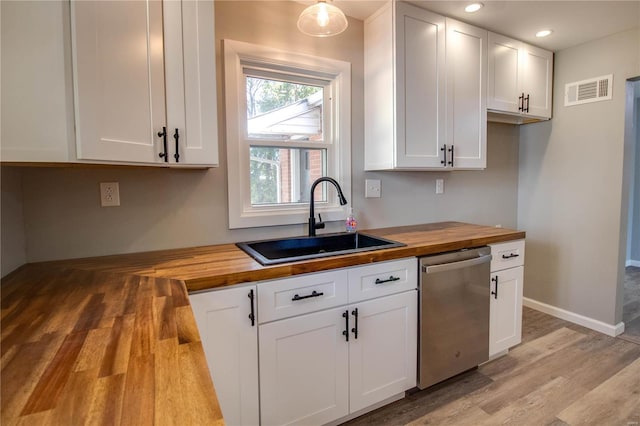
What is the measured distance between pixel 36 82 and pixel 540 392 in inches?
111

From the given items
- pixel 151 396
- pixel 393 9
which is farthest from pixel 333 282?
pixel 393 9

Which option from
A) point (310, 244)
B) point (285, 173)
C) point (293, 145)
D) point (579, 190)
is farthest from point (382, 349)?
point (579, 190)

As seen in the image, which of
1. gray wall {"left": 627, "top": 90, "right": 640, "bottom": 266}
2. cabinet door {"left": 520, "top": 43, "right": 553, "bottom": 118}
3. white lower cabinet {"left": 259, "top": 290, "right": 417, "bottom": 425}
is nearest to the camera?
white lower cabinet {"left": 259, "top": 290, "right": 417, "bottom": 425}

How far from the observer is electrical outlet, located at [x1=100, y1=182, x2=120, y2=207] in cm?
159

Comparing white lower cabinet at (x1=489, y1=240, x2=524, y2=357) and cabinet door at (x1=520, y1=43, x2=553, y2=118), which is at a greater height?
cabinet door at (x1=520, y1=43, x2=553, y2=118)

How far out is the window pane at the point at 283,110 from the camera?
1.99 metres

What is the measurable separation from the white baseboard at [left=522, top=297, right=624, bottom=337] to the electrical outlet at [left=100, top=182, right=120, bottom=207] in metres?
3.61

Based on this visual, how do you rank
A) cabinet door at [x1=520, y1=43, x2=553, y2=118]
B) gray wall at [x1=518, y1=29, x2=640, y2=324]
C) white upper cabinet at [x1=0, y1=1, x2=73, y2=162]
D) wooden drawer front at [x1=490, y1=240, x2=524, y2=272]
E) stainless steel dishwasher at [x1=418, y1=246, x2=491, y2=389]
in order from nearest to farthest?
white upper cabinet at [x1=0, y1=1, x2=73, y2=162], stainless steel dishwasher at [x1=418, y1=246, x2=491, y2=389], wooden drawer front at [x1=490, y1=240, x2=524, y2=272], gray wall at [x1=518, y1=29, x2=640, y2=324], cabinet door at [x1=520, y1=43, x2=553, y2=118]

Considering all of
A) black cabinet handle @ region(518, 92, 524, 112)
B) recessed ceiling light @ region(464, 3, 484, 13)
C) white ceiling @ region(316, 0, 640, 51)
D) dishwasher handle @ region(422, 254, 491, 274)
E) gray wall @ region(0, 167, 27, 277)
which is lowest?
dishwasher handle @ region(422, 254, 491, 274)

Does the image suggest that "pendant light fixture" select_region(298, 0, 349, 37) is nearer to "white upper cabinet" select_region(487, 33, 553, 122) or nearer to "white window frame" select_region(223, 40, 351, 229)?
"white window frame" select_region(223, 40, 351, 229)

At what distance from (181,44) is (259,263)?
102 cm

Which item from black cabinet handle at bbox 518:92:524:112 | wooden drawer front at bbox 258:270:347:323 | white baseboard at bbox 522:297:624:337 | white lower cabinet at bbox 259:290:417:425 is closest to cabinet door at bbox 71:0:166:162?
wooden drawer front at bbox 258:270:347:323

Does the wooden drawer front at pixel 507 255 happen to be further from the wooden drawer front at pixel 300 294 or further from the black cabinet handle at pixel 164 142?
the black cabinet handle at pixel 164 142

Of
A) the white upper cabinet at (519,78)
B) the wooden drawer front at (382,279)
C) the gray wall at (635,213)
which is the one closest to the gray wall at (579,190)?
the white upper cabinet at (519,78)
